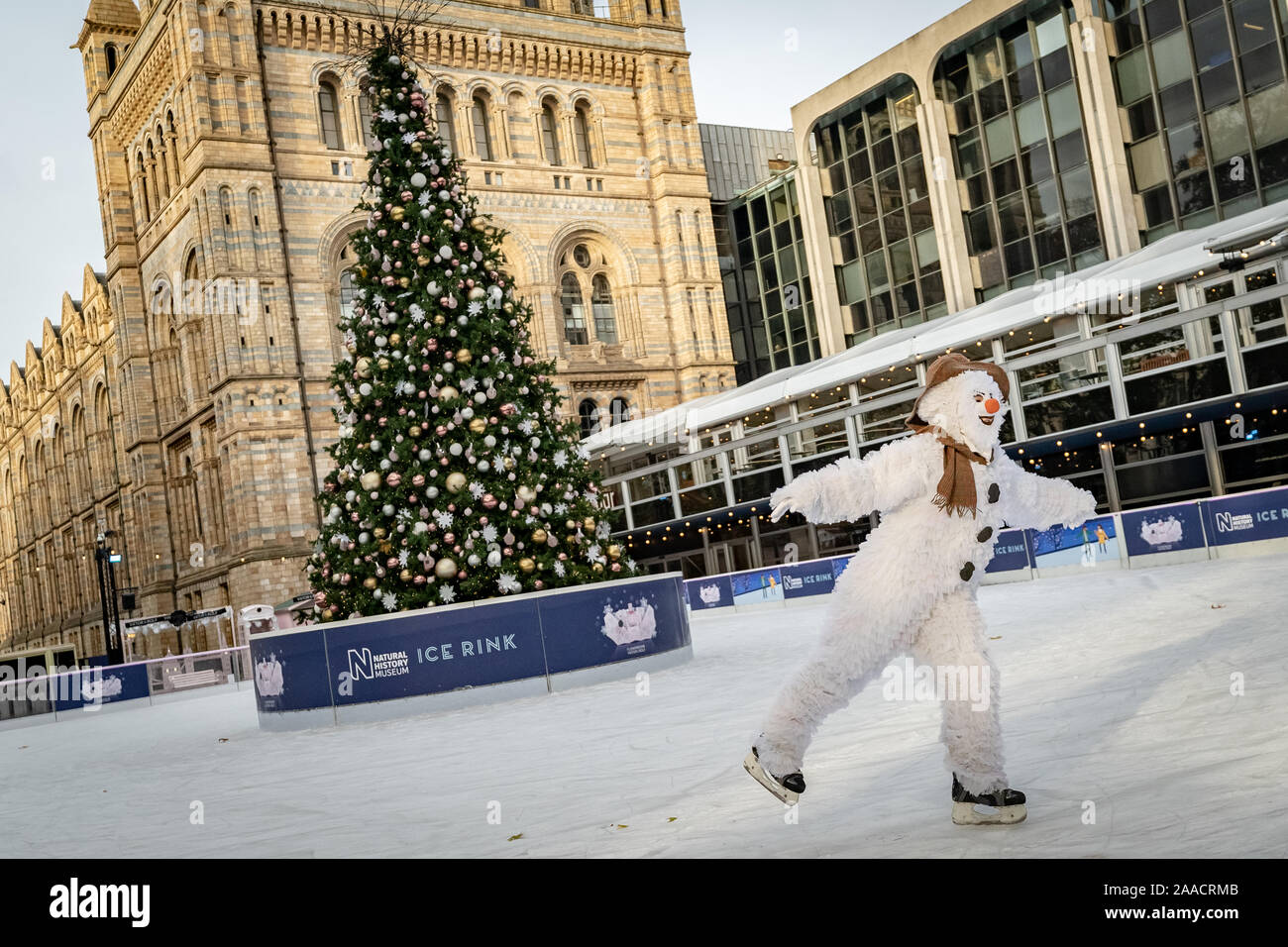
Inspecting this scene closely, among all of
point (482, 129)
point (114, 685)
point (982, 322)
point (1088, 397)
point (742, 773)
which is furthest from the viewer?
point (482, 129)

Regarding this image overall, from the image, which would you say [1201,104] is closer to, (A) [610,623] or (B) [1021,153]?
(B) [1021,153]

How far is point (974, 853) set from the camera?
337 cm

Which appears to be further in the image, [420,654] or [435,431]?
[435,431]

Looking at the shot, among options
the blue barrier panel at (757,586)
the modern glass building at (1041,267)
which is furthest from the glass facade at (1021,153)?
the blue barrier panel at (757,586)

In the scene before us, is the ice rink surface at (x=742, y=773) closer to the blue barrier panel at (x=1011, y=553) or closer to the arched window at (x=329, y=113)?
the blue barrier panel at (x=1011, y=553)

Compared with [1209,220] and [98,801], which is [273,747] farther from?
[1209,220]

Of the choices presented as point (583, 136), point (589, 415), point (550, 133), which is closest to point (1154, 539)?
point (589, 415)

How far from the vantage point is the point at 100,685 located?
2220 centimetres

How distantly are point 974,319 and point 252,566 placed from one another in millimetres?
21038

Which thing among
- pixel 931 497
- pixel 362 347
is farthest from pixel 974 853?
pixel 362 347

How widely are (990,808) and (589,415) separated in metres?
36.1

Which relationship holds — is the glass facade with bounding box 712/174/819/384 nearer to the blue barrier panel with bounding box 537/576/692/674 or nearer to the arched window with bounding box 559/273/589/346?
the arched window with bounding box 559/273/589/346

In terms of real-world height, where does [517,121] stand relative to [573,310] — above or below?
above

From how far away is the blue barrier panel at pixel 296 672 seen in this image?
11195 mm
